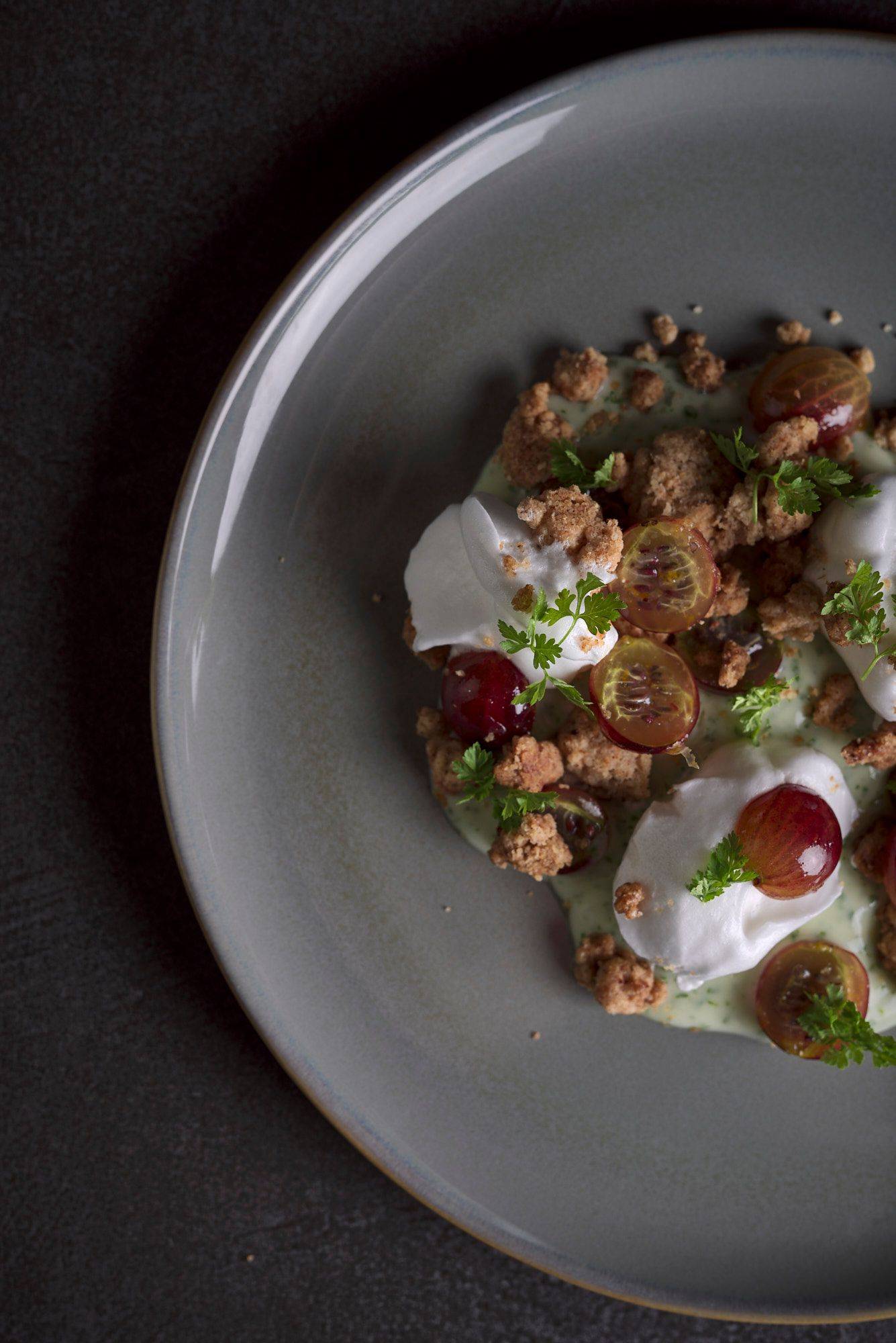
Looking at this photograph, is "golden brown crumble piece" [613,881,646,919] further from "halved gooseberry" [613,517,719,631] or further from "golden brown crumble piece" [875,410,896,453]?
"golden brown crumble piece" [875,410,896,453]

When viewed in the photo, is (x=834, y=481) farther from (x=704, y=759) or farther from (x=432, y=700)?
(x=432, y=700)

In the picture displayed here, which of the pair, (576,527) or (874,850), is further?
(874,850)

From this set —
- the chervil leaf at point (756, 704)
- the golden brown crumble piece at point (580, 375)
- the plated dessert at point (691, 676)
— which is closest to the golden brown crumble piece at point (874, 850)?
the plated dessert at point (691, 676)

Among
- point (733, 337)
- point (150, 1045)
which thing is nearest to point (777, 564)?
point (733, 337)

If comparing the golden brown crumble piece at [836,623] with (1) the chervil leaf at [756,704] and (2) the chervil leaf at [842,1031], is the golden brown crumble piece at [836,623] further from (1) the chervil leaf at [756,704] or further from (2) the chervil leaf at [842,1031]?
(2) the chervil leaf at [842,1031]

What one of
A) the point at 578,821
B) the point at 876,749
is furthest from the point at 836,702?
the point at 578,821
